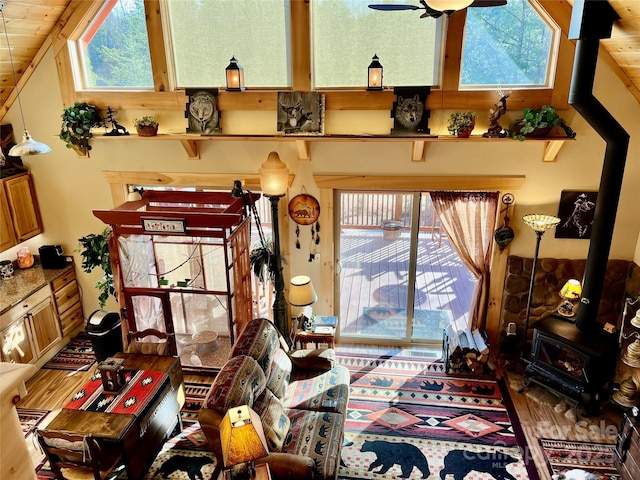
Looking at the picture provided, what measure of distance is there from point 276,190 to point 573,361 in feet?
11.3

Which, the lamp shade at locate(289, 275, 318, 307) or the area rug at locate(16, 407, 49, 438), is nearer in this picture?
the area rug at locate(16, 407, 49, 438)

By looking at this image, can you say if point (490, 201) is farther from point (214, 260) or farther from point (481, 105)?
point (214, 260)

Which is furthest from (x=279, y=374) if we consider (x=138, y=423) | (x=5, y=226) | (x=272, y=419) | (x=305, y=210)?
(x=5, y=226)

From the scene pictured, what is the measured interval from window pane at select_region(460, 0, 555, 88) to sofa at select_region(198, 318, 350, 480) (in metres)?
3.19

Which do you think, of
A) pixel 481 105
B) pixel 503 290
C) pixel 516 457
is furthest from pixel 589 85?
pixel 516 457

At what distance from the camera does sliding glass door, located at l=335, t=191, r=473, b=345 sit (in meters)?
5.55

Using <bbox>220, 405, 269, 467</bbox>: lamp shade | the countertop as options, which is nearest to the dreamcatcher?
<bbox>220, 405, 269, 467</bbox>: lamp shade

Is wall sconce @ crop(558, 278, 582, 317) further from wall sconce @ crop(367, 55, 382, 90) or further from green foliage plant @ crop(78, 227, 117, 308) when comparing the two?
green foliage plant @ crop(78, 227, 117, 308)

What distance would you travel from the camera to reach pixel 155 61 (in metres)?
5.09

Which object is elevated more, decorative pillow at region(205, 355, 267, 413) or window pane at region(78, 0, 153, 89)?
window pane at region(78, 0, 153, 89)

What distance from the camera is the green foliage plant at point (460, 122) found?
4730 mm

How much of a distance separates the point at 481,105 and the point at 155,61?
3.41 meters

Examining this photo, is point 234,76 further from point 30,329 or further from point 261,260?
point 30,329

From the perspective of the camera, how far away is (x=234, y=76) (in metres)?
4.68
